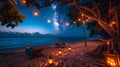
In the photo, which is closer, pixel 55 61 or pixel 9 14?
pixel 9 14

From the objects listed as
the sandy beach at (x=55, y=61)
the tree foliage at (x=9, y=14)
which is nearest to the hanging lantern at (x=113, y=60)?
the sandy beach at (x=55, y=61)

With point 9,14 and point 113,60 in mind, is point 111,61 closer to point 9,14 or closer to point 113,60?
point 113,60

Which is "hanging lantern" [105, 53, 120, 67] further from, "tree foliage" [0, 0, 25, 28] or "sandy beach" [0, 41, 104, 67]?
"tree foliage" [0, 0, 25, 28]

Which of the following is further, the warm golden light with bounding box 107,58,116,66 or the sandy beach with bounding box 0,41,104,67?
the sandy beach with bounding box 0,41,104,67

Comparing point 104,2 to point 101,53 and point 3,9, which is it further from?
point 3,9

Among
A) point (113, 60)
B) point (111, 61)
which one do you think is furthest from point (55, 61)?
point (113, 60)

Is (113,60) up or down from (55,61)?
up

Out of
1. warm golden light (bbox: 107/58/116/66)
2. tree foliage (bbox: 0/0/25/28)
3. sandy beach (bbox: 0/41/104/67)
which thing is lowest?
sandy beach (bbox: 0/41/104/67)

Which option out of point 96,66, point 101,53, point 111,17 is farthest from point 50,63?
point 111,17

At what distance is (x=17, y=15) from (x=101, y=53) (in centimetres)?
840

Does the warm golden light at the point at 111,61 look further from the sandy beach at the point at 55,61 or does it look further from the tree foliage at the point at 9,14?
the tree foliage at the point at 9,14

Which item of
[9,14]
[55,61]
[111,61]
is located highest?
[9,14]

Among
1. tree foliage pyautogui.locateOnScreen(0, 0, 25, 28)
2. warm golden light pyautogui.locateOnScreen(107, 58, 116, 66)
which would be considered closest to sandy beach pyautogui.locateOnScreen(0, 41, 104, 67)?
warm golden light pyautogui.locateOnScreen(107, 58, 116, 66)

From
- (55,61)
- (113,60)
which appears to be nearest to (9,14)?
(113,60)
